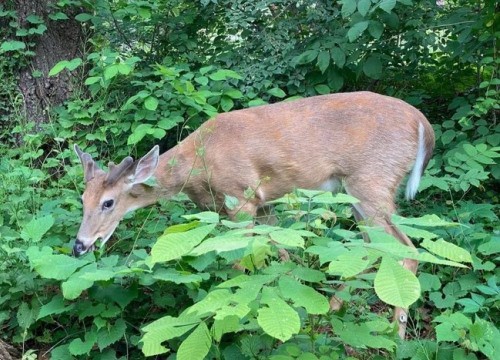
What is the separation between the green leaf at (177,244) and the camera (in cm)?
273

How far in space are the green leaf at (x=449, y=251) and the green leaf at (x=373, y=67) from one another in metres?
4.39

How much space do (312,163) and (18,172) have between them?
2232mm

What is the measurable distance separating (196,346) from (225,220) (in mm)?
527

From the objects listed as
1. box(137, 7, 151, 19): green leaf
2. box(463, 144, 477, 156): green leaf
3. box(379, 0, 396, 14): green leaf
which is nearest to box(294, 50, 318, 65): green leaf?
box(379, 0, 396, 14): green leaf

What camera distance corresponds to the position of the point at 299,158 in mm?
5809

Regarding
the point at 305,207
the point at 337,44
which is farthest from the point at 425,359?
the point at 337,44

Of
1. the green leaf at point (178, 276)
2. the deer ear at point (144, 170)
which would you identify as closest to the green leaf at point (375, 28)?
the deer ear at point (144, 170)

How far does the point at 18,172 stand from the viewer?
214 inches

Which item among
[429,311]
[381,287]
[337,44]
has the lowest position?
[429,311]

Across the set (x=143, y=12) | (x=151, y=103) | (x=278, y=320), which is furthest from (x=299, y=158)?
(x=278, y=320)

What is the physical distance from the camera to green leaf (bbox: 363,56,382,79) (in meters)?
6.93

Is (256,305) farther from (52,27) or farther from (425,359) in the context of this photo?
(52,27)

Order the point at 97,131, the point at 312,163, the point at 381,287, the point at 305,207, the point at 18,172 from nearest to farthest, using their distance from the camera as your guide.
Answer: the point at 381,287 < the point at 305,207 < the point at 18,172 < the point at 312,163 < the point at 97,131

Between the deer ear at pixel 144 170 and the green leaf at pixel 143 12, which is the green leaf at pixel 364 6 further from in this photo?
the green leaf at pixel 143 12
